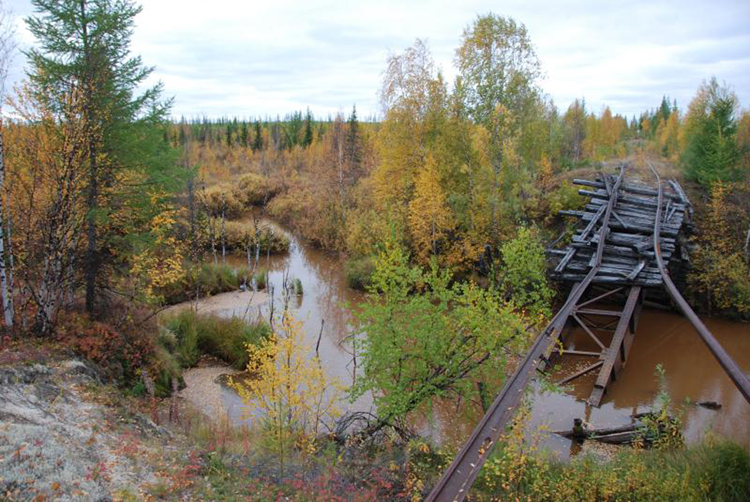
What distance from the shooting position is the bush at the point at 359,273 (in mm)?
21578

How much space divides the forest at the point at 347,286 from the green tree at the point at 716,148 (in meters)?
0.14

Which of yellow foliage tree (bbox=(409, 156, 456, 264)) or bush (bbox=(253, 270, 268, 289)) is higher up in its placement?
yellow foliage tree (bbox=(409, 156, 456, 264))

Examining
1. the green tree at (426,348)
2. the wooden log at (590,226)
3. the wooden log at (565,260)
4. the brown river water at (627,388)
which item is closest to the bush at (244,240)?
the brown river water at (627,388)

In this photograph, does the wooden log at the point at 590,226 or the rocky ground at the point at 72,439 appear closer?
the rocky ground at the point at 72,439

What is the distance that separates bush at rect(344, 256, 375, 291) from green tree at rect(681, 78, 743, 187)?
15696 millimetres

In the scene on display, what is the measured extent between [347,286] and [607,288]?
1147 centimetres

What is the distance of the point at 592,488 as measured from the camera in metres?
6.42

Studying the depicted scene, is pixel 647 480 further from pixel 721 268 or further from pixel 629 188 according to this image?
pixel 629 188

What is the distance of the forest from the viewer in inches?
285

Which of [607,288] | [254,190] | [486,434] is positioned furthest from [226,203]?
[486,434]

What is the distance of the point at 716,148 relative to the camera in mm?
22391

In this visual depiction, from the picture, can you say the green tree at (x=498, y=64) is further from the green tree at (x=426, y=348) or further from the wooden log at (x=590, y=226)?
the green tree at (x=426, y=348)

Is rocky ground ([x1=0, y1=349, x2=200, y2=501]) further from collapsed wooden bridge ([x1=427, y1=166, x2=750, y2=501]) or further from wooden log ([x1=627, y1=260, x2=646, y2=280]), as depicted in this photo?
wooden log ([x1=627, y1=260, x2=646, y2=280])

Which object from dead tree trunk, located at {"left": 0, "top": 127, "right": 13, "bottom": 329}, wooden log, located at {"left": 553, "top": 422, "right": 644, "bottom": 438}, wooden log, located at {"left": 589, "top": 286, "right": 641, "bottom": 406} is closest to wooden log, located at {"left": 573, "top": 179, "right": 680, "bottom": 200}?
wooden log, located at {"left": 589, "top": 286, "right": 641, "bottom": 406}
